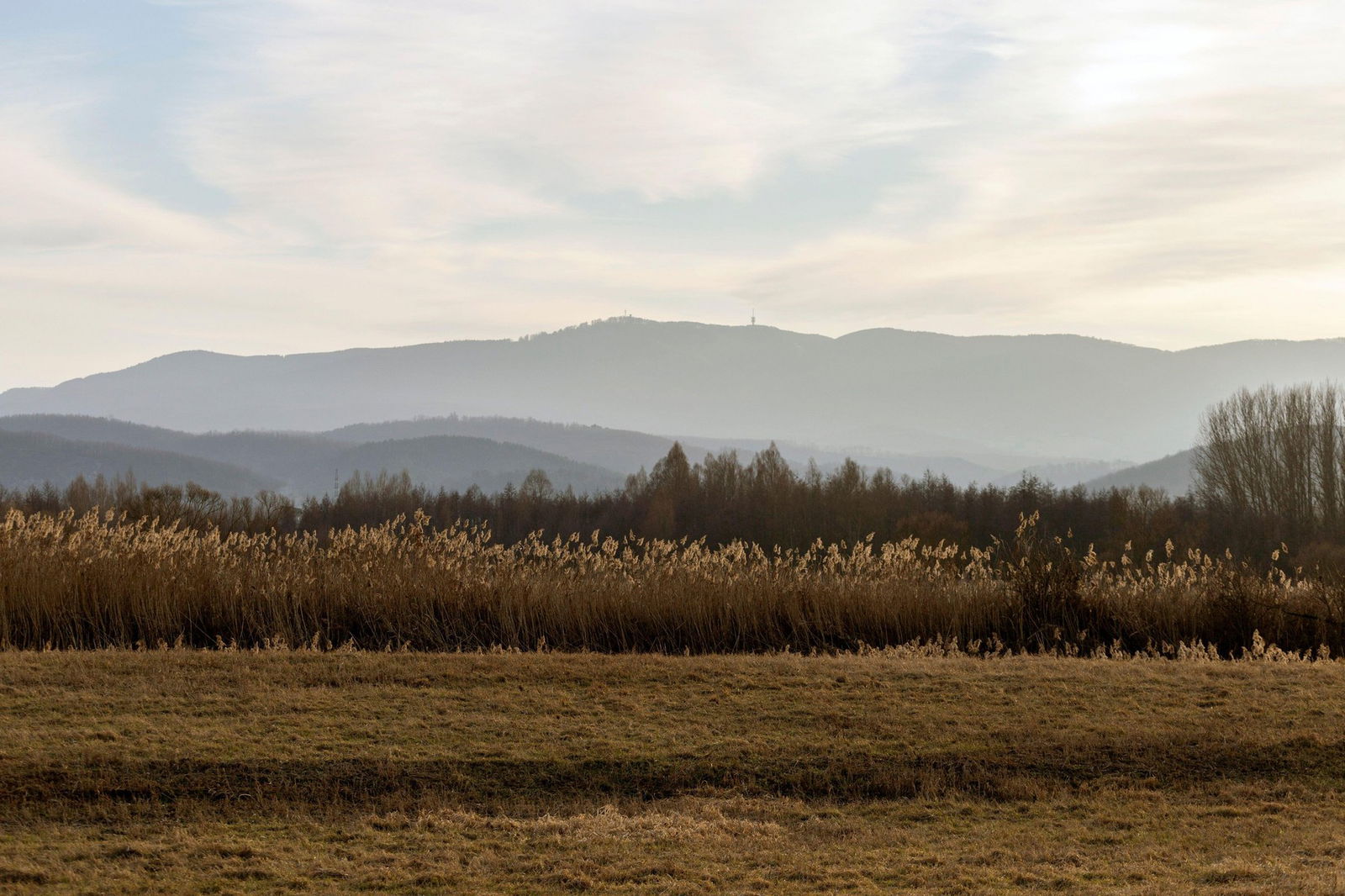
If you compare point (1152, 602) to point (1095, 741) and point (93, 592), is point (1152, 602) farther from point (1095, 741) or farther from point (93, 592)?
point (93, 592)

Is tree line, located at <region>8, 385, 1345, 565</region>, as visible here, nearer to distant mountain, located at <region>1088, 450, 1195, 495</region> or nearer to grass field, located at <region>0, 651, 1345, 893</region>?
grass field, located at <region>0, 651, 1345, 893</region>

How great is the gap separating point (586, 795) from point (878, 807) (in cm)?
142

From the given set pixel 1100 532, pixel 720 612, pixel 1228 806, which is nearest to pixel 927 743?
pixel 1228 806

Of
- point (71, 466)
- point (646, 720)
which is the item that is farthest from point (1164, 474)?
point (646, 720)

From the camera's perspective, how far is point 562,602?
33.2ft

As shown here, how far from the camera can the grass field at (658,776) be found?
4516 mm

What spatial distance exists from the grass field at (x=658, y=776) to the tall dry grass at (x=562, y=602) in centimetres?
135

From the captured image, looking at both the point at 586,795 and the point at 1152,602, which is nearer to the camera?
the point at 586,795

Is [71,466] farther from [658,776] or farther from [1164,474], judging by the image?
[658,776]

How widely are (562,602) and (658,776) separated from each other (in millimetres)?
4367

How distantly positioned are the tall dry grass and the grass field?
1.35 m

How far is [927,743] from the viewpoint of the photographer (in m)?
6.35

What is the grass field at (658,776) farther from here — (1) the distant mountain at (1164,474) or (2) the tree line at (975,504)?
(1) the distant mountain at (1164,474)

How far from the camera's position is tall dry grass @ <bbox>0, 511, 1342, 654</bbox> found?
959 centimetres
